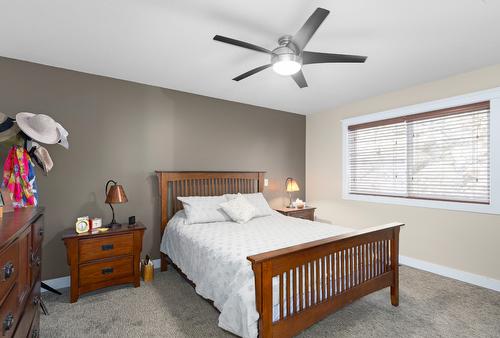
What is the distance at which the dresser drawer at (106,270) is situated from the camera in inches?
103

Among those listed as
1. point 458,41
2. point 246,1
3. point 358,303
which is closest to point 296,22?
point 246,1

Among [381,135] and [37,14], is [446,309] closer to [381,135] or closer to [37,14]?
[381,135]

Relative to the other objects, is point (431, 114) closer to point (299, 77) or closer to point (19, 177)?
point (299, 77)

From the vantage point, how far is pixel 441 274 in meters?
3.25

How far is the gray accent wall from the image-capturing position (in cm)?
285

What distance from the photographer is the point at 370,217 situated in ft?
13.4

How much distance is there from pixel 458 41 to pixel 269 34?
1744 millimetres

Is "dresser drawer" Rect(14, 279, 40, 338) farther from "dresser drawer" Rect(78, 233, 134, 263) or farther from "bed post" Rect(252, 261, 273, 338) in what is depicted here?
"bed post" Rect(252, 261, 273, 338)

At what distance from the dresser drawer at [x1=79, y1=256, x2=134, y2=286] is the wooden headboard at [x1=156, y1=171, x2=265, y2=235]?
2.16ft

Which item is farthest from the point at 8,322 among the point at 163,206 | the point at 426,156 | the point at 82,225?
the point at 426,156

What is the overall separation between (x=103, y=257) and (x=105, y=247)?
0.34ft

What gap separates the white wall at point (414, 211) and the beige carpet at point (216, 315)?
0.42 meters

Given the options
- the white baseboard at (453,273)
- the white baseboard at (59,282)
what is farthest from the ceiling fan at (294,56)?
the white baseboard at (59,282)

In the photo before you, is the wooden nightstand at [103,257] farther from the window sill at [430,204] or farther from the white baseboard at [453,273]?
the white baseboard at [453,273]
